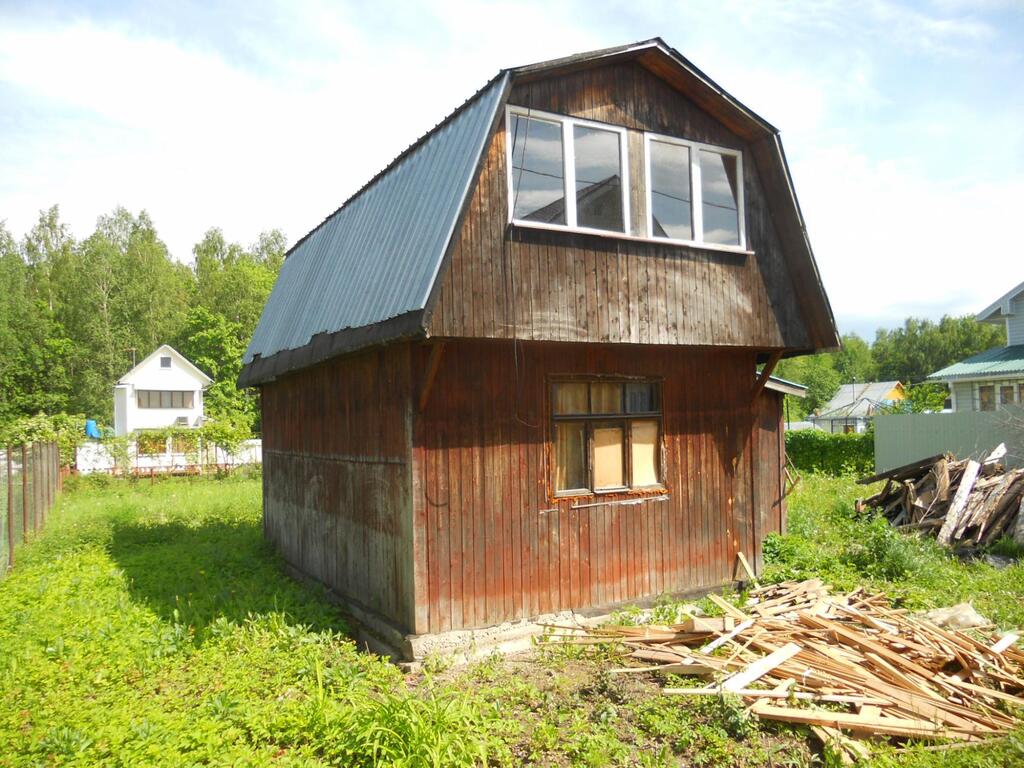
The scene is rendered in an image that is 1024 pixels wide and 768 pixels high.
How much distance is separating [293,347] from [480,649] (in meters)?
4.89

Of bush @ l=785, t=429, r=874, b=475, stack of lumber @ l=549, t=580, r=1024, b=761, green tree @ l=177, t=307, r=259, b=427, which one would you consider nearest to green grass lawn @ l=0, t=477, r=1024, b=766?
stack of lumber @ l=549, t=580, r=1024, b=761

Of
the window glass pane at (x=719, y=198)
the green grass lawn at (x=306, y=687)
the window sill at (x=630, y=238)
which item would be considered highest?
the window glass pane at (x=719, y=198)

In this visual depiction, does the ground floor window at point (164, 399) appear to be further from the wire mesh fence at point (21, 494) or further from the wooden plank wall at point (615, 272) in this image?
the wooden plank wall at point (615, 272)

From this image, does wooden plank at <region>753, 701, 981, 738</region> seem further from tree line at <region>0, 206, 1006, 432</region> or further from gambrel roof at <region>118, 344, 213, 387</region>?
gambrel roof at <region>118, 344, 213, 387</region>

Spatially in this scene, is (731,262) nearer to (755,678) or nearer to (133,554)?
(755,678)

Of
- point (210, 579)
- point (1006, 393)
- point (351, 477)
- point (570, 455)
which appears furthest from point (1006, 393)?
point (210, 579)

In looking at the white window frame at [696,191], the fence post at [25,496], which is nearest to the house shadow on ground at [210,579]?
the fence post at [25,496]

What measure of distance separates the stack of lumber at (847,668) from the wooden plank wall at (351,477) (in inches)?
78.4

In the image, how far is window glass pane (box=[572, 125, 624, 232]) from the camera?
24.6 feet

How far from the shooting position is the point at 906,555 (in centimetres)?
981

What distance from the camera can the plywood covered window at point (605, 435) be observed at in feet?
26.0

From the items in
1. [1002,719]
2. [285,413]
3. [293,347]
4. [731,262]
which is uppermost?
[731,262]

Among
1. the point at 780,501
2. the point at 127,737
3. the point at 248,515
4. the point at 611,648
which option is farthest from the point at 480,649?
the point at 248,515

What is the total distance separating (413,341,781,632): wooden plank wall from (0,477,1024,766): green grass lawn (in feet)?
2.24
